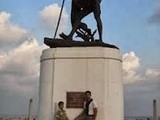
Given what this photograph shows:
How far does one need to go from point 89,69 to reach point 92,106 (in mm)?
1288

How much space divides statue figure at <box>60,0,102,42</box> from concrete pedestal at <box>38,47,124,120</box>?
3.46 ft

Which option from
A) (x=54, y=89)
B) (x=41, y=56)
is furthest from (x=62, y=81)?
(x=41, y=56)

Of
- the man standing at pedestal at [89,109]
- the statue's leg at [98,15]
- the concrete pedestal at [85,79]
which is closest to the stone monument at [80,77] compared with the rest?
the concrete pedestal at [85,79]

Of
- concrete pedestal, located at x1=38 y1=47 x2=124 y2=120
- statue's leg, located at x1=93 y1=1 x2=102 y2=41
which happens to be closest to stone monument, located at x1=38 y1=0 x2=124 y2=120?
concrete pedestal, located at x1=38 y1=47 x2=124 y2=120

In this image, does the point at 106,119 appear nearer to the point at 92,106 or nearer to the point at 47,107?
the point at 92,106

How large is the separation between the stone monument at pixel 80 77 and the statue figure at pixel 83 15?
2.03 ft

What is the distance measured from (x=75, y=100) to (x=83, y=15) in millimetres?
3053

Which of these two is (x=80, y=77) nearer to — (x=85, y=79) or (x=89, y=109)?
(x=85, y=79)

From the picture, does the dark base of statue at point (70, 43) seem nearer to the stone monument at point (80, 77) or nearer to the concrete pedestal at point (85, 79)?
the stone monument at point (80, 77)

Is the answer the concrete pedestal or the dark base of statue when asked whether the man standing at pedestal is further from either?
the dark base of statue

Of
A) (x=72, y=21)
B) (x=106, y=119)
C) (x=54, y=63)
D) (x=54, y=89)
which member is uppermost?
(x=72, y=21)

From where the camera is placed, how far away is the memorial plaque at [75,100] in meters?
12.0

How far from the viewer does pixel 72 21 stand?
44.9ft

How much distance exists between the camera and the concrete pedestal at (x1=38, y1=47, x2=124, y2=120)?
1210 centimetres
